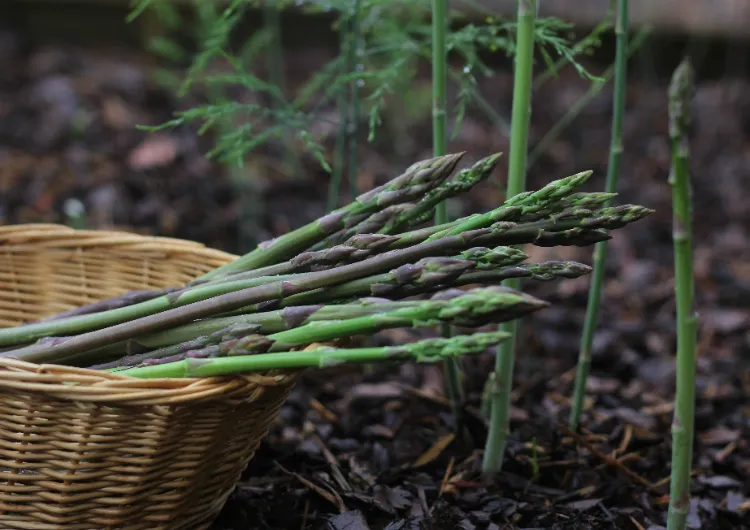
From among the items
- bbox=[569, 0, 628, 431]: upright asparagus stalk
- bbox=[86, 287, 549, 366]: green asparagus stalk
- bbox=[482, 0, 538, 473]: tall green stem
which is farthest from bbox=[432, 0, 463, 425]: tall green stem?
bbox=[86, 287, 549, 366]: green asparagus stalk

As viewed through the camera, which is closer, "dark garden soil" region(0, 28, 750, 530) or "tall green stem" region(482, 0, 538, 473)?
"tall green stem" region(482, 0, 538, 473)

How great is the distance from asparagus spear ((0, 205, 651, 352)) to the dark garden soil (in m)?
0.39

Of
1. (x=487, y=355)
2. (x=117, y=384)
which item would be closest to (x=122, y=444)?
(x=117, y=384)

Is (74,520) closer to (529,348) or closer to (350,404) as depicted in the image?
(350,404)

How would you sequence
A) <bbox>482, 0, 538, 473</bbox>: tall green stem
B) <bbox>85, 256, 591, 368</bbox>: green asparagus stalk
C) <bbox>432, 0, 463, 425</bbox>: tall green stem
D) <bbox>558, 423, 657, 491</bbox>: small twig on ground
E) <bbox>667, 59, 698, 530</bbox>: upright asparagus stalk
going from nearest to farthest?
<bbox>667, 59, 698, 530</bbox>: upright asparagus stalk, <bbox>85, 256, 591, 368</bbox>: green asparagus stalk, <bbox>482, 0, 538, 473</bbox>: tall green stem, <bbox>432, 0, 463, 425</bbox>: tall green stem, <bbox>558, 423, 657, 491</bbox>: small twig on ground

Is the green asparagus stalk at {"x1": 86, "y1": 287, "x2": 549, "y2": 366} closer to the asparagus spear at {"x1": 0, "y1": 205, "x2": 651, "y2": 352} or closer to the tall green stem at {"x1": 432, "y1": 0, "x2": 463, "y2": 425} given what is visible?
the asparagus spear at {"x1": 0, "y1": 205, "x2": 651, "y2": 352}

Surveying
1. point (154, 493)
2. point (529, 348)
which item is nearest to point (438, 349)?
point (154, 493)

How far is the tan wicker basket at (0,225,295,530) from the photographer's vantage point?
1.11 m

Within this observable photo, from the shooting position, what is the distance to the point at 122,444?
3.84 ft

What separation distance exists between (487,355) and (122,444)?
3.78 feet

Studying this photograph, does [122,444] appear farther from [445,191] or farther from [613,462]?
[613,462]

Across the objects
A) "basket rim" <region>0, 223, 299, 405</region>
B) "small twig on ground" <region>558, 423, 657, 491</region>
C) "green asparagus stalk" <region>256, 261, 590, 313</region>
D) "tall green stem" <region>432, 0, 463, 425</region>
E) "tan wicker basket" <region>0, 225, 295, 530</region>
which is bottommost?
"small twig on ground" <region>558, 423, 657, 491</region>

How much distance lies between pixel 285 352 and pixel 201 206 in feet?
5.99

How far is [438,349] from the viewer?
3.43 feet
